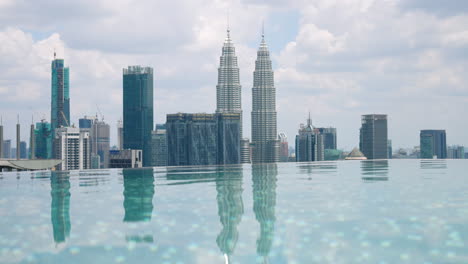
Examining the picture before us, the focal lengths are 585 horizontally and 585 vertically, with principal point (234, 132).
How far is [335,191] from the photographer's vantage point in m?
29.2

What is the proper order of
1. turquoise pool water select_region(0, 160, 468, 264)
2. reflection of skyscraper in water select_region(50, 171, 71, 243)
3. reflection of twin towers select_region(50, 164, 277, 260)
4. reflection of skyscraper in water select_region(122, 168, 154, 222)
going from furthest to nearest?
reflection of skyscraper in water select_region(122, 168, 154, 222), reflection of skyscraper in water select_region(50, 171, 71, 243), reflection of twin towers select_region(50, 164, 277, 260), turquoise pool water select_region(0, 160, 468, 264)

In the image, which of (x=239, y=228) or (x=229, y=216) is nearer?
(x=239, y=228)

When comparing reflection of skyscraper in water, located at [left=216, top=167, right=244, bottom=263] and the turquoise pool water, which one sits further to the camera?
reflection of skyscraper in water, located at [left=216, top=167, right=244, bottom=263]

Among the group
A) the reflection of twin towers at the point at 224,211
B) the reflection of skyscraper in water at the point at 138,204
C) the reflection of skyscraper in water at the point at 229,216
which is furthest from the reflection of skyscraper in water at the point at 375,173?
the reflection of skyscraper in water at the point at 138,204

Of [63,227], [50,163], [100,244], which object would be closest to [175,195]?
[63,227]

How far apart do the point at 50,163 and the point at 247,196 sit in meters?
49.5

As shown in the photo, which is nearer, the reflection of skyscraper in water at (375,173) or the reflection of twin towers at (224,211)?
the reflection of twin towers at (224,211)

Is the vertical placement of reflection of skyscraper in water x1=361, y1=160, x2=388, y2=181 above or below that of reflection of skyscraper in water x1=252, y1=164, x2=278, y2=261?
above

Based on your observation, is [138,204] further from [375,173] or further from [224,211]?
[375,173]

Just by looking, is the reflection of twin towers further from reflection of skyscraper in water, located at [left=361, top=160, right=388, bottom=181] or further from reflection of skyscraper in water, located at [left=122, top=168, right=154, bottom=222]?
reflection of skyscraper in water, located at [left=361, top=160, right=388, bottom=181]

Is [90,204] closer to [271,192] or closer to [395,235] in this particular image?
[271,192]

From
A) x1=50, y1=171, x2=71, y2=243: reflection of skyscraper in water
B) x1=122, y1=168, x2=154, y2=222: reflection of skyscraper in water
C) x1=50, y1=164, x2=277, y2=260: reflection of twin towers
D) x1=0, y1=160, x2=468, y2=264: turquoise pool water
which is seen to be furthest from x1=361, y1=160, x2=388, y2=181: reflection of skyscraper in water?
x1=50, y1=171, x2=71, y2=243: reflection of skyscraper in water

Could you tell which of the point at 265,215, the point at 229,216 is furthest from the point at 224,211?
the point at 265,215

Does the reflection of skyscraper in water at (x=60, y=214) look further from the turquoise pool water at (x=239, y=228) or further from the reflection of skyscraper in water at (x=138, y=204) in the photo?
the reflection of skyscraper in water at (x=138, y=204)
